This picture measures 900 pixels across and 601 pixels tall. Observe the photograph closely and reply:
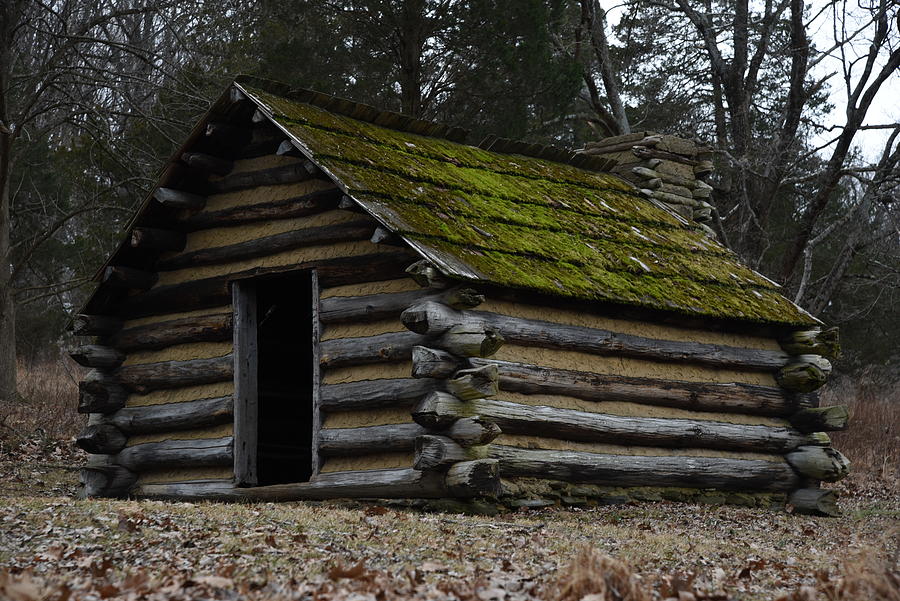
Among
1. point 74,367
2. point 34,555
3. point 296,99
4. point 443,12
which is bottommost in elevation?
point 74,367

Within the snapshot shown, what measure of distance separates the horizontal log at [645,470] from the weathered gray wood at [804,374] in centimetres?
96

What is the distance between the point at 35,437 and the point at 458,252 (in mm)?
9443

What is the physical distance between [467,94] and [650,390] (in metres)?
11.3

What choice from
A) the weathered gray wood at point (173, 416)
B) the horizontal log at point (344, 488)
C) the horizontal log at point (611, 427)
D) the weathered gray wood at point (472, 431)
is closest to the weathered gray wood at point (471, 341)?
the horizontal log at point (611, 427)

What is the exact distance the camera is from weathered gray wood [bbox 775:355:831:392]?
1280 cm

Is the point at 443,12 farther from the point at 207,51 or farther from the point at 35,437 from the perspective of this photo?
the point at 35,437

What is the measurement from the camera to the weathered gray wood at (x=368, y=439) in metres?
9.86

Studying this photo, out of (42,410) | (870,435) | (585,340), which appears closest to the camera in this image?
(585,340)

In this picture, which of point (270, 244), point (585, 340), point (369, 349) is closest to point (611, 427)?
point (585, 340)

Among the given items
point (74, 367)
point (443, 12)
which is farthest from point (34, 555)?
point (74, 367)

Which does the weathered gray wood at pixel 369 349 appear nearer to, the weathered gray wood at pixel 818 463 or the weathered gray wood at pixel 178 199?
the weathered gray wood at pixel 178 199

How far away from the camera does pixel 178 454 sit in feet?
38.6

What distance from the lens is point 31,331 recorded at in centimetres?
2644

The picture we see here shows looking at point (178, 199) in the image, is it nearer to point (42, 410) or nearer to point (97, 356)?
point (97, 356)
